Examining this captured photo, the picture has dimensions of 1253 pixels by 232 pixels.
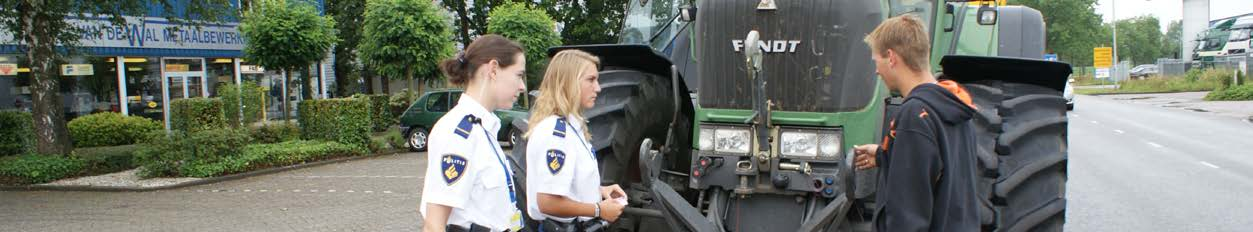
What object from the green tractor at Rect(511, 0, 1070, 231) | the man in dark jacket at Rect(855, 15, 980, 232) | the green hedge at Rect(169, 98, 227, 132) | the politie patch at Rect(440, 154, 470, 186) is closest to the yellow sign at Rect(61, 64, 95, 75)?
the green hedge at Rect(169, 98, 227, 132)

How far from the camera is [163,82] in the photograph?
67.6 ft

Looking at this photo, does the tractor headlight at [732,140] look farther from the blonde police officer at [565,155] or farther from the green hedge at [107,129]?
the green hedge at [107,129]

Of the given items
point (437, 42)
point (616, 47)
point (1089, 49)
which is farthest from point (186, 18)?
point (1089, 49)

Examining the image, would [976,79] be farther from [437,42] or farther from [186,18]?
[437,42]

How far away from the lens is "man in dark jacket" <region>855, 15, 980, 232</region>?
2.84 metres

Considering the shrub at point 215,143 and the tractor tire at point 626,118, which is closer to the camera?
the tractor tire at point 626,118

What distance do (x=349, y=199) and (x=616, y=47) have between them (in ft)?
20.6

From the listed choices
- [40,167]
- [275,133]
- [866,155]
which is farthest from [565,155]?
[275,133]

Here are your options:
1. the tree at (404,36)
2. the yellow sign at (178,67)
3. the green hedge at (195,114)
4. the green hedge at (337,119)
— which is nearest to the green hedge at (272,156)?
the green hedge at (337,119)

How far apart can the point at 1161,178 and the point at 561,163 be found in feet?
33.1

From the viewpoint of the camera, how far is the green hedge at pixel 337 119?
16281 millimetres

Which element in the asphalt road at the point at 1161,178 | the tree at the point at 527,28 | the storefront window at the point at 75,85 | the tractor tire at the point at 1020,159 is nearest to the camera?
the tractor tire at the point at 1020,159

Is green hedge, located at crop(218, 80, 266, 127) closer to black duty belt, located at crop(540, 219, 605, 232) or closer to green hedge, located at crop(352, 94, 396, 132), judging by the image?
green hedge, located at crop(352, 94, 396, 132)

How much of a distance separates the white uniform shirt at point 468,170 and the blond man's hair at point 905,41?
1255 millimetres
